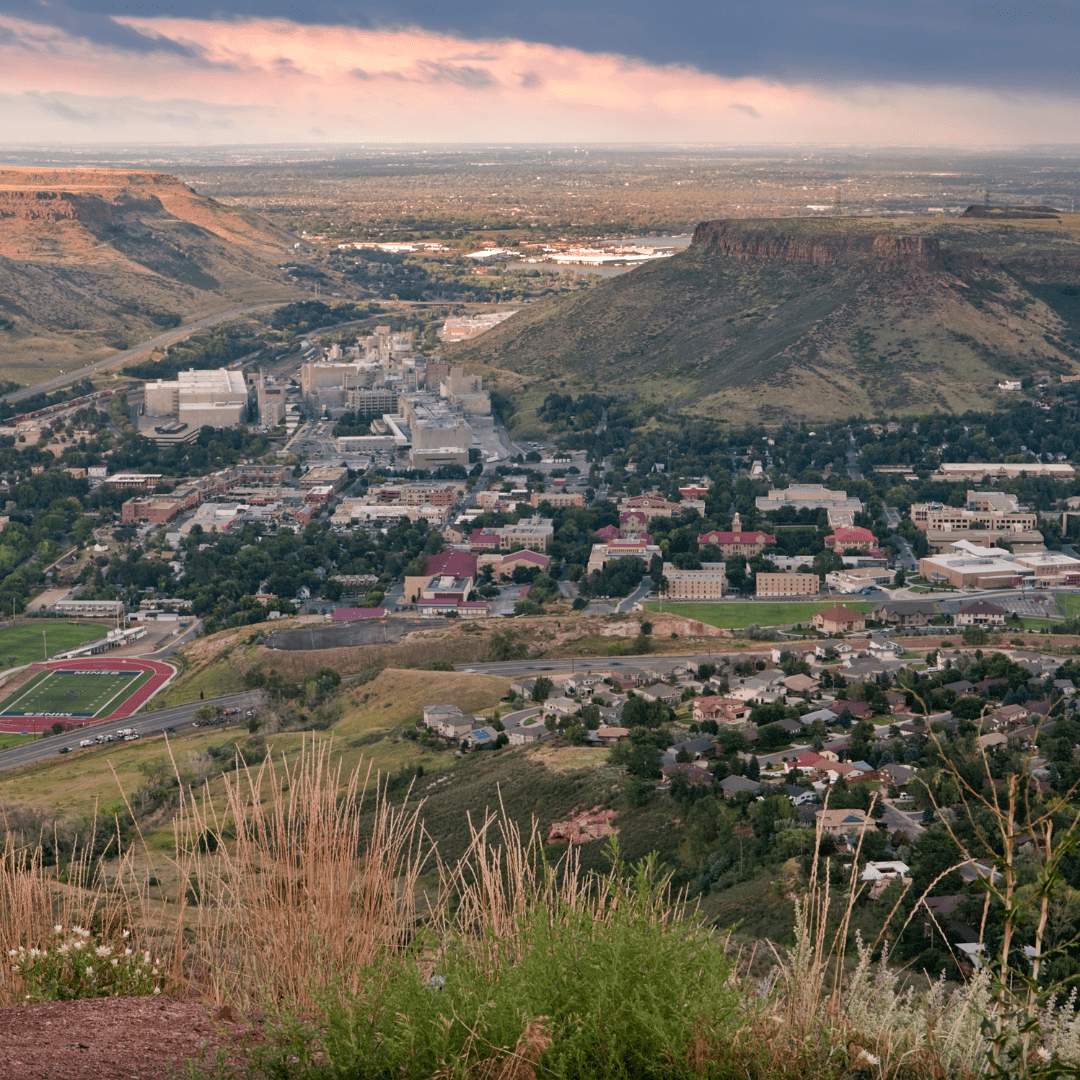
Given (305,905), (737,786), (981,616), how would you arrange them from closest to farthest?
(305,905)
(737,786)
(981,616)

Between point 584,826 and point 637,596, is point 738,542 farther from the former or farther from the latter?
point 584,826

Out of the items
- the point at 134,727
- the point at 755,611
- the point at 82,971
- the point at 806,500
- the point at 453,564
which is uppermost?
the point at 82,971

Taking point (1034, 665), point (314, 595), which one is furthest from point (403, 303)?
point (1034, 665)

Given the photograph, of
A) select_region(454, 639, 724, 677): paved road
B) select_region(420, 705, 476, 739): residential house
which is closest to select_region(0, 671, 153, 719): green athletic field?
select_region(454, 639, 724, 677): paved road

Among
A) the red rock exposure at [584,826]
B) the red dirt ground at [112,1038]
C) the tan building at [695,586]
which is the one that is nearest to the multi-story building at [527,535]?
the tan building at [695,586]

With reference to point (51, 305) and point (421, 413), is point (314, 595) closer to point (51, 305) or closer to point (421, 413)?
point (421, 413)

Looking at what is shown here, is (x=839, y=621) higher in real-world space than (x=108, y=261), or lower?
lower

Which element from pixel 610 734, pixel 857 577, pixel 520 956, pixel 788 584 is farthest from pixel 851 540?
pixel 520 956
